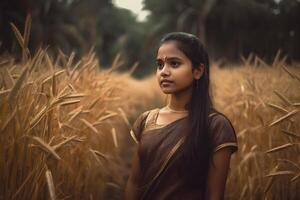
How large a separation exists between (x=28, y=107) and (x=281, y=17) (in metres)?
23.2

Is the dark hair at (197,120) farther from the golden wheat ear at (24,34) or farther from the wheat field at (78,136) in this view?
the golden wheat ear at (24,34)

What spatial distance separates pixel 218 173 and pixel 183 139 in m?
0.18

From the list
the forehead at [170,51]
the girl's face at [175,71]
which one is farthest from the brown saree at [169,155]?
the forehead at [170,51]

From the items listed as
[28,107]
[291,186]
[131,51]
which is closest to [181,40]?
[28,107]

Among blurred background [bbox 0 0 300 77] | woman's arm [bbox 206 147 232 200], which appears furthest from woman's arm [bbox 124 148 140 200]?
blurred background [bbox 0 0 300 77]

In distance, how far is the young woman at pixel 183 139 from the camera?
4.30 feet

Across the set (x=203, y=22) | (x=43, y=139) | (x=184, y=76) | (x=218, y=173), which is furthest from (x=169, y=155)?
(x=203, y=22)

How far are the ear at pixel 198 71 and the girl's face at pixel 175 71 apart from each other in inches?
0.8

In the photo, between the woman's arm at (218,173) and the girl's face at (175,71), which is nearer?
the woman's arm at (218,173)

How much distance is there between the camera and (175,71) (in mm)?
1394

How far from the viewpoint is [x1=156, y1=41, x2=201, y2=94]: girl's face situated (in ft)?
4.58

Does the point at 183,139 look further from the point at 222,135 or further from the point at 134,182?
the point at 134,182

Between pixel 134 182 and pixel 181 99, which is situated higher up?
pixel 181 99

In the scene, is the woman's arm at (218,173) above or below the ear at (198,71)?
below
